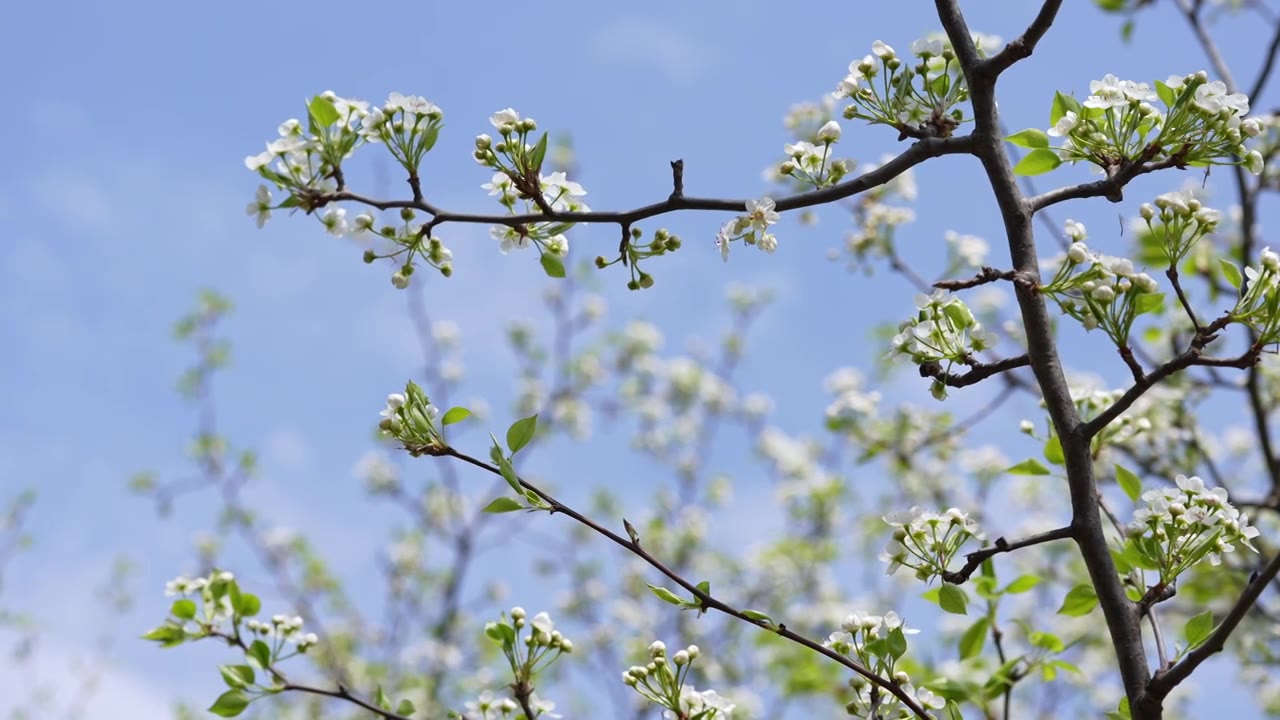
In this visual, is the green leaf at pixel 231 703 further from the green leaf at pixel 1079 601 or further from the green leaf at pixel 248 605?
the green leaf at pixel 1079 601

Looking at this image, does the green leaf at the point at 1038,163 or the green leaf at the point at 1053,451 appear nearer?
the green leaf at the point at 1038,163

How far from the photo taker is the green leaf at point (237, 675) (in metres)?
2.47

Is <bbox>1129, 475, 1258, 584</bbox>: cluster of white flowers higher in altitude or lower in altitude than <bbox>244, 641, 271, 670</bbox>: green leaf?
higher

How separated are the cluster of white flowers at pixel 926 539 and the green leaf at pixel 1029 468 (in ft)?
2.05

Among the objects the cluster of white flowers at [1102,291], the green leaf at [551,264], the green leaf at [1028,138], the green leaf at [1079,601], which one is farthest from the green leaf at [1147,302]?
the green leaf at [551,264]

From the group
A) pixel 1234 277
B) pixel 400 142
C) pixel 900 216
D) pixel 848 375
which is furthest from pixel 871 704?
pixel 848 375

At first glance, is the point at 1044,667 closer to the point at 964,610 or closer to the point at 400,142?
the point at 964,610

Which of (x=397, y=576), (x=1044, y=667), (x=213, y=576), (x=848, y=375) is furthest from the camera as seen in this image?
(x=397, y=576)

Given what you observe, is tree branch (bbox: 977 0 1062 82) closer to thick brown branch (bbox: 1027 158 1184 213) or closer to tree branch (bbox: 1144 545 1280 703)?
thick brown branch (bbox: 1027 158 1184 213)

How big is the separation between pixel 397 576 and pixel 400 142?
11.1 m

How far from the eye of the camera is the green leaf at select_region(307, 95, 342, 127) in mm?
2268

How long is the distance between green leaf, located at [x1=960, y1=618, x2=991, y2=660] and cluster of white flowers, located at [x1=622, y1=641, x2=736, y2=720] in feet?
3.08

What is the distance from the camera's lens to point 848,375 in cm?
976

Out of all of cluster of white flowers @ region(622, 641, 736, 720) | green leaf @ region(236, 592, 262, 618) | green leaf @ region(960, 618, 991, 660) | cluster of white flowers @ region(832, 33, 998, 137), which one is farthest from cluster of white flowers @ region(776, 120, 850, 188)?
green leaf @ region(236, 592, 262, 618)
